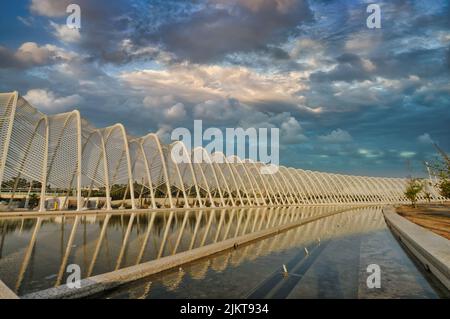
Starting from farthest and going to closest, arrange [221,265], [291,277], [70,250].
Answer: [70,250] → [221,265] → [291,277]

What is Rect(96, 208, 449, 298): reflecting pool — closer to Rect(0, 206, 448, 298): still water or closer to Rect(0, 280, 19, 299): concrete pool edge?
Rect(0, 206, 448, 298): still water

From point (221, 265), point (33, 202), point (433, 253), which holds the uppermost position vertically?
point (433, 253)

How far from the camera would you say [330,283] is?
10.1 meters

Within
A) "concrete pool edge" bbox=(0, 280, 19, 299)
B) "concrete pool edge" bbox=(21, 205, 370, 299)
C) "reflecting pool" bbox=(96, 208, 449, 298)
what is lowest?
"reflecting pool" bbox=(96, 208, 449, 298)

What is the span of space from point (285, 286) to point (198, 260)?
4257 millimetres

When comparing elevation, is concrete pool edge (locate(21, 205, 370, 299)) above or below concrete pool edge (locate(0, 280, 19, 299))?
below

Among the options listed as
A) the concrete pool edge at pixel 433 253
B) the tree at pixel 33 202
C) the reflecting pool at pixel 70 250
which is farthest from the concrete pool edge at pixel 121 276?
the tree at pixel 33 202

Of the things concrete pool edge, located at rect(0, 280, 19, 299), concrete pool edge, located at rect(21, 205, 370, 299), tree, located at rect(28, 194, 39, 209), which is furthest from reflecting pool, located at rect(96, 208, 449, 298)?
tree, located at rect(28, 194, 39, 209)

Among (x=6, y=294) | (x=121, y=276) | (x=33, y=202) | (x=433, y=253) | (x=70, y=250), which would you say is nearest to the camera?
(x=6, y=294)

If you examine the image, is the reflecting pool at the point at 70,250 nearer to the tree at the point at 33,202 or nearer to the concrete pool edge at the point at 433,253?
the concrete pool edge at the point at 433,253

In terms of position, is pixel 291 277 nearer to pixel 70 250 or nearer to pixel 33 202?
pixel 70 250

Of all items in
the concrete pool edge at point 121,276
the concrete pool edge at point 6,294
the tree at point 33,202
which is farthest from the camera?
the tree at point 33,202

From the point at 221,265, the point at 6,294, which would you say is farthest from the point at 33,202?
the point at 6,294
